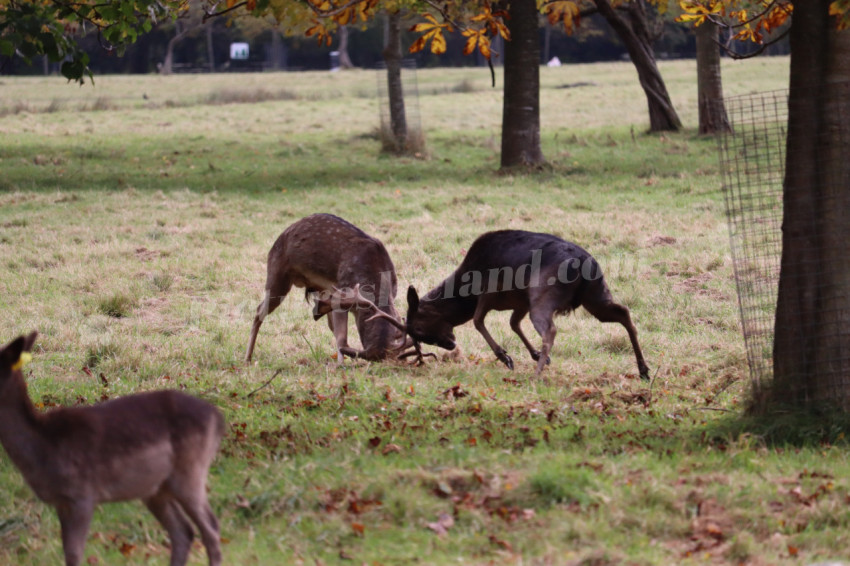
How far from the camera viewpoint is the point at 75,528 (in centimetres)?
431

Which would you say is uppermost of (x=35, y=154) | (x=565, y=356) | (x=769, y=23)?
(x=769, y=23)

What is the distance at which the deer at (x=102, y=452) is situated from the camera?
4.32 metres

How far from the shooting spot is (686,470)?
5613 millimetres

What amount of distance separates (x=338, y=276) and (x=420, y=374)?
4.30 feet

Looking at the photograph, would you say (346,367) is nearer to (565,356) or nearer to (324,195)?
(565,356)

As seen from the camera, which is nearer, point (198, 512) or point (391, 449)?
point (198, 512)

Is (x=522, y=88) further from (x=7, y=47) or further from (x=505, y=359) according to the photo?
(x=7, y=47)

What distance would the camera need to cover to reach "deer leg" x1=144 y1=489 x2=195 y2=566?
15.1 ft

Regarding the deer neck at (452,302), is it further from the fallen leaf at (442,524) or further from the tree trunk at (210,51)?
the tree trunk at (210,51)

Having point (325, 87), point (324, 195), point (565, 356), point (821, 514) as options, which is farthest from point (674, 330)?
point (325, 87)

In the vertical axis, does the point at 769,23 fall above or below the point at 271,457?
above

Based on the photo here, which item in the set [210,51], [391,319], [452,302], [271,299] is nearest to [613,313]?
[452,302]

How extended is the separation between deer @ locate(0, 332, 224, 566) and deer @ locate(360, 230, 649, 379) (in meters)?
3.96

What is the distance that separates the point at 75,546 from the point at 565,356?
17.9ft
